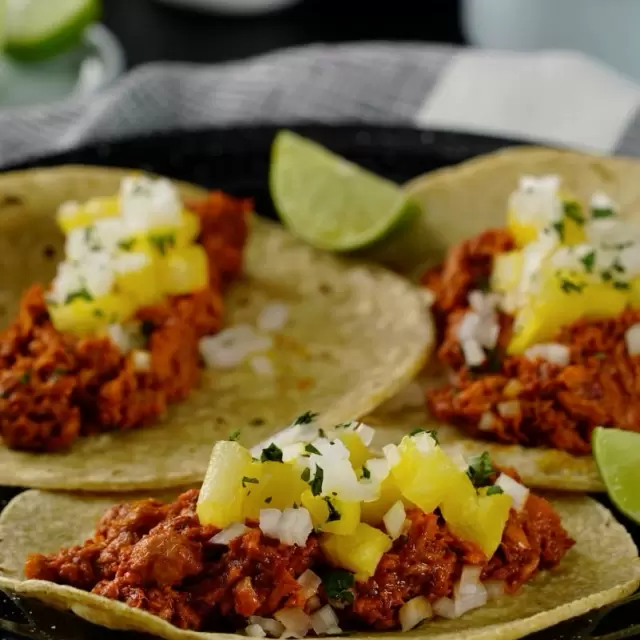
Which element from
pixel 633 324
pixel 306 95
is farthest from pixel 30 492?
pixel 306 95

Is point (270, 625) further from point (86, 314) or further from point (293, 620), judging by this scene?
point (86, 314)

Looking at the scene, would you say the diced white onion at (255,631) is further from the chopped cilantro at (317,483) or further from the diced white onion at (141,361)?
the diced white onion at (141,361)

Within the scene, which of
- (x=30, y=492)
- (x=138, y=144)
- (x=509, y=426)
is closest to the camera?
(x=30, y=492)

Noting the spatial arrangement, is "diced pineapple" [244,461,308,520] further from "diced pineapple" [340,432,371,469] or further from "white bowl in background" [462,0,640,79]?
"white bowl in background" [462,0,640,79]

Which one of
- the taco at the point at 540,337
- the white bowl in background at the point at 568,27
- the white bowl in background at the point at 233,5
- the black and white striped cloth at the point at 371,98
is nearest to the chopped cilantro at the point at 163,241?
the taco at the point at 540,337

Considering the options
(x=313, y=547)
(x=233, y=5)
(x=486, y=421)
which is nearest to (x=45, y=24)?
(x=233, y=5)

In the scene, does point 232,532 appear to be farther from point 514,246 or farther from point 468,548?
point 514,246
